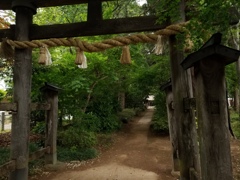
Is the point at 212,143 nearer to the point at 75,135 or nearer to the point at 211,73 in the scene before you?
the point at 211,73

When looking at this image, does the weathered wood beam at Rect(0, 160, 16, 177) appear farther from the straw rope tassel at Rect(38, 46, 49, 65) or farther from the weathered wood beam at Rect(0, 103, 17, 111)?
the straw rope tassel at Rect(38, 46, 49, 65)

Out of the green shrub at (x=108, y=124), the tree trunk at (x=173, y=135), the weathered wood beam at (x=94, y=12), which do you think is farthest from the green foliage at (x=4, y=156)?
the green shrub at (x=108, y=124)

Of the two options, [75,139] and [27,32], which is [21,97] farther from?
[75,139]

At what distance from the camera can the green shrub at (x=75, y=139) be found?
22.7 ft

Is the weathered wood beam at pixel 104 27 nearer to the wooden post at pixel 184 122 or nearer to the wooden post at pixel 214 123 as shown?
the wooden post at pixel 184 122

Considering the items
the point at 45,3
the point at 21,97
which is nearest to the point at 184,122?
the point at 21,97

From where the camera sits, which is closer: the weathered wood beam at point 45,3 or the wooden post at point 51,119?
the weathered wood beam at point 45,3

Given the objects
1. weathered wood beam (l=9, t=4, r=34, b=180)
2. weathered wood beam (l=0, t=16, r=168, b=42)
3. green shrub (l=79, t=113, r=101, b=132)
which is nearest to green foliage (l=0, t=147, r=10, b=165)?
weathered wood beam (l=9, t=4, r=34, b=180)

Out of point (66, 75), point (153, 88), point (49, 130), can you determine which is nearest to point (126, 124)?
point (153, 88)

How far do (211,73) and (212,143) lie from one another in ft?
2.00

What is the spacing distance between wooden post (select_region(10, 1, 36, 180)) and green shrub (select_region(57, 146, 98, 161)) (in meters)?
2.59

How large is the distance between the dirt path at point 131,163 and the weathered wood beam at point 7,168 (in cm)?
→ 144

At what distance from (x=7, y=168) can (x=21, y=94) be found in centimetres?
121

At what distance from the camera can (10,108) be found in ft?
11.3
